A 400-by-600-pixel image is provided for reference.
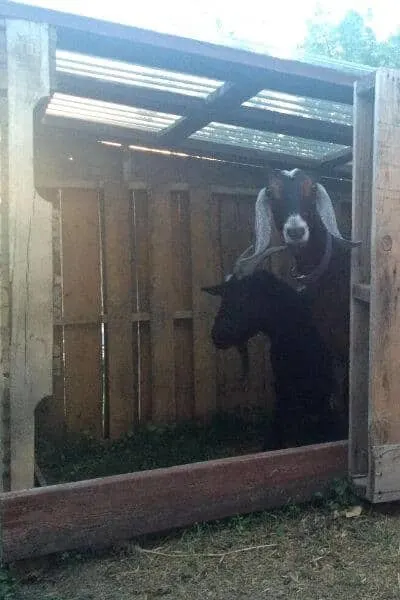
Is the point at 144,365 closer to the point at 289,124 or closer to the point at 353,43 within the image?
the point at 289,124

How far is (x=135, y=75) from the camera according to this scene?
538 centimetres

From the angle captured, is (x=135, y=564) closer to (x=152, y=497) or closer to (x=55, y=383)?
(x=152, y=497)

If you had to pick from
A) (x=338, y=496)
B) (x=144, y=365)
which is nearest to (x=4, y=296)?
(x=338, y=496)

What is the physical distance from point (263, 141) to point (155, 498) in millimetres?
4500

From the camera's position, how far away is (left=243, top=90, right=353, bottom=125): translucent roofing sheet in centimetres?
583

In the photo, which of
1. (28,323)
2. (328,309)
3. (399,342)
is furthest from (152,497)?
(328,309)

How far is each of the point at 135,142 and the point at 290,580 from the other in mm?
4652

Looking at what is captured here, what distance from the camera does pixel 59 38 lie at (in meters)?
4.02

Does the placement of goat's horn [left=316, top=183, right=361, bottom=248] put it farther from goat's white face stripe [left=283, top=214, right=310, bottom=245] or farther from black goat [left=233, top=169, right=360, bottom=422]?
goat's white face stripe [left=283, top=214, right=310, bottom=245]

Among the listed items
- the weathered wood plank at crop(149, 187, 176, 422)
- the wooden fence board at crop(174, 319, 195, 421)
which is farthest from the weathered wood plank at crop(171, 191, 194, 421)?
the weathered wood plank at crop(149, 187, 176, 422)

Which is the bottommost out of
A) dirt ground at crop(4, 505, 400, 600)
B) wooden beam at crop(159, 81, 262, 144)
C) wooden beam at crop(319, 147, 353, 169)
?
dirt ground at crop(4, 505, 400, 600)

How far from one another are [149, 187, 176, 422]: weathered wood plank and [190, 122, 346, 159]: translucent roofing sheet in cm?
81

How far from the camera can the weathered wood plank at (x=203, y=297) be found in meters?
7.14

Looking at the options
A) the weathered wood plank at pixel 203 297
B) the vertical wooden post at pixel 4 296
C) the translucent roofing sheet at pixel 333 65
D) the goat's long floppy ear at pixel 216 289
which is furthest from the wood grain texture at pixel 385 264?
the weathered wood plank at pixel 203 297
